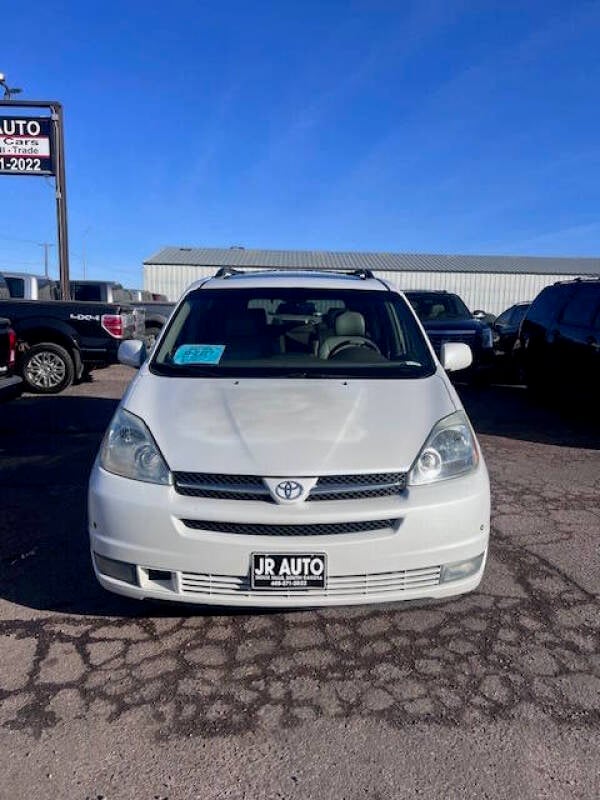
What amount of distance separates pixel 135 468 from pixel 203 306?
1703mm

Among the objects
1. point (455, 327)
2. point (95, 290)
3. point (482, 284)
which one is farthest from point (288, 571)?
point (482, 284)

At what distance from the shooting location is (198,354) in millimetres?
3820

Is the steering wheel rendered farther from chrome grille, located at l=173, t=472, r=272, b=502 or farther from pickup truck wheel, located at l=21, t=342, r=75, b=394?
pickup truck wheel, located at l=21, t=342, r=75, b=394

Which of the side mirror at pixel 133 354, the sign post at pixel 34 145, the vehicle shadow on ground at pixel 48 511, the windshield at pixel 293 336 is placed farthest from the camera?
the sign post at pixel 34 145

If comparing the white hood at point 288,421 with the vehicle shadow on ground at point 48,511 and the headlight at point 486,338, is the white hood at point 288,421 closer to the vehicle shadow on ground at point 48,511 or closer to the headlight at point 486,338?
the vehicle shadow on ground at point 48,511

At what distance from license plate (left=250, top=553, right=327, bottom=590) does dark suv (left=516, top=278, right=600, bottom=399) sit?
19.2ft

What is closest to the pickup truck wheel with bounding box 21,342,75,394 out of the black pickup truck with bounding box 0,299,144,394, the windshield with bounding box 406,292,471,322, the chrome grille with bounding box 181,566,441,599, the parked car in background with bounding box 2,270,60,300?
the black pickup truck with bounding box 0,299,144,394

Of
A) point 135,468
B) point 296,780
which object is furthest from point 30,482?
point 296,780

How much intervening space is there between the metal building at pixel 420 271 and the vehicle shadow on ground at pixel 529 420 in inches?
931

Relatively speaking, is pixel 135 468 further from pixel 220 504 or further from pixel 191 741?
pixel 191 741

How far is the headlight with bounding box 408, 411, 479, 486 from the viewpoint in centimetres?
288

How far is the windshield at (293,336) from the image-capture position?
3719 mm

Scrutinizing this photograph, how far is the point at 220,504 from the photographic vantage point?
2.72 meters

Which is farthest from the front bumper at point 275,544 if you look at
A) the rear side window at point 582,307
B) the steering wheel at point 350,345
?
the rear side window at point 582,307
